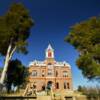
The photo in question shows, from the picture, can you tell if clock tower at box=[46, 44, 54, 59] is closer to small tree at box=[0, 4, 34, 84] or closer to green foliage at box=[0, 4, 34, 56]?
green foliage at box=[0, 4, 34, 56]

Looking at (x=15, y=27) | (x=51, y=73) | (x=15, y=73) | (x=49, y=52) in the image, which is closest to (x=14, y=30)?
(x=15, y=27)

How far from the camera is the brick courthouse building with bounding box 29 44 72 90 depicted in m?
67.9

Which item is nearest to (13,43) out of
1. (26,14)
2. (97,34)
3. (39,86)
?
(26,14)

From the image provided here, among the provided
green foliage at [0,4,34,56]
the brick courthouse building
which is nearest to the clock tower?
the brick courthouse building

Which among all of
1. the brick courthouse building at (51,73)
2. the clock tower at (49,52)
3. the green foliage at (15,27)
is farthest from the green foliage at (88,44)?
the clock tower at (49,52)

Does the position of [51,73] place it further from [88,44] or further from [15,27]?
[88,44]

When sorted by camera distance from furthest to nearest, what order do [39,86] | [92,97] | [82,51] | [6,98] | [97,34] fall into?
[39,86] → [82,51] → [97,34] → [92,97] → [6,98]

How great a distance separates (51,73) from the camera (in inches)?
2721

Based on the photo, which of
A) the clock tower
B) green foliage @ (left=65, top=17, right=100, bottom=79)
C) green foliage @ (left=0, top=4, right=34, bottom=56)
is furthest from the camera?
the clock tower

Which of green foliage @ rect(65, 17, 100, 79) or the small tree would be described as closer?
green foliage @ rect(65, 17, 100, 79)

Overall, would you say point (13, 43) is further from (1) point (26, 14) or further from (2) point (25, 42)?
(1) point (26, 14)

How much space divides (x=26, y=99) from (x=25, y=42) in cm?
1094

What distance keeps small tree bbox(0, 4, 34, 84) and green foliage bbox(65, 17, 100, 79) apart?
231 inches

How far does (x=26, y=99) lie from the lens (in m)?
19.6
